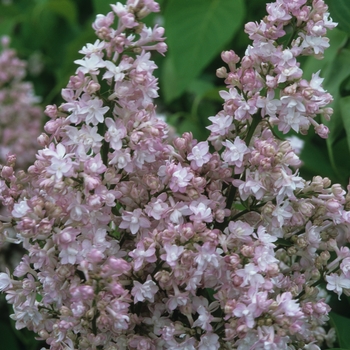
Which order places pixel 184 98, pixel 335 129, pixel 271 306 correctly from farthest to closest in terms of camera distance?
pixel 184 98
pixel 335 129
pixel 271 306

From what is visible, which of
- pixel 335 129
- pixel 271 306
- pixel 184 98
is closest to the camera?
pixel 271 306

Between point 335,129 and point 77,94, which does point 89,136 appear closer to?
point 77,94

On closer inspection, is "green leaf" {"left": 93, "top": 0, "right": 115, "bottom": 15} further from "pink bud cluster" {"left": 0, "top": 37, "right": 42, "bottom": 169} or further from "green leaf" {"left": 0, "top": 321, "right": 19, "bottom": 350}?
"green leaf" {"left": 0, "top": 321, "right": 19, "bottom": 350}

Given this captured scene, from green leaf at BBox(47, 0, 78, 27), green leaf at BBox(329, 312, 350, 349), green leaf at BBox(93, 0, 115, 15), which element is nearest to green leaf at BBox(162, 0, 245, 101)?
green leaf at BBox(93, 0, 115, 15)

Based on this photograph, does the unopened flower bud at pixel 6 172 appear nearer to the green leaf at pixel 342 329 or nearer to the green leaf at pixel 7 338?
the green leaf at pixel 342 329

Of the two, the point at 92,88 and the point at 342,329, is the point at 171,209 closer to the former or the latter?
the point at 92,88

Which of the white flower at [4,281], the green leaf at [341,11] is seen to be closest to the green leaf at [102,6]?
the green leaf at [341,11]

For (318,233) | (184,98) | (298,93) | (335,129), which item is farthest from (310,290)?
(184,98)

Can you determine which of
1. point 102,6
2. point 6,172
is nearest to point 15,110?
point 102,6
